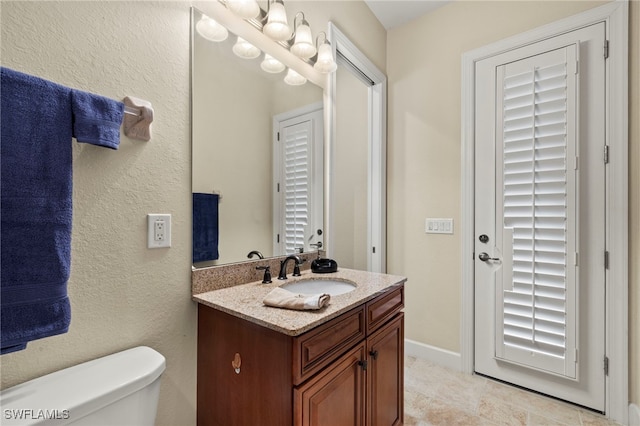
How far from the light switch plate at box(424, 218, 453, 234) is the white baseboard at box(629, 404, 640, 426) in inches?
52.1

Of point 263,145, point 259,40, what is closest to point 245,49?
point 259,40

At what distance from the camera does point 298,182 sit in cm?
169

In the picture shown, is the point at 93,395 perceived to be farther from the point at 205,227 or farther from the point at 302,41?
the point at 302,41

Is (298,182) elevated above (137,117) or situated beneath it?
situated beneath

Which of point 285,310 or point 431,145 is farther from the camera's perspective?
point 431,145

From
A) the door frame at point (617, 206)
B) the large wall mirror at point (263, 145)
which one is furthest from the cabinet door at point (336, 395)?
the door frame at point (617, 206)

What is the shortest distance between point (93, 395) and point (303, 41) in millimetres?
1658

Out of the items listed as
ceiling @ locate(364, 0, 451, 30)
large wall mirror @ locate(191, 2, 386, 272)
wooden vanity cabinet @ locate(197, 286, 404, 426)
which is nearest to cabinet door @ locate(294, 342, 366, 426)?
wooden vanity cabinet @ locate(197, 286, 404, 426)

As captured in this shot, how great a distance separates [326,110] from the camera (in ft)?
6.21

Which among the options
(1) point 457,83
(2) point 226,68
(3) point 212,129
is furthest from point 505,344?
(2) point 226,68

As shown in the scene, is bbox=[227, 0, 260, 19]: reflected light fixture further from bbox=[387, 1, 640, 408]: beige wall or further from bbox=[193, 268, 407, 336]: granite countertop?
bbox=[387, 1, 640, 408]: beige wall

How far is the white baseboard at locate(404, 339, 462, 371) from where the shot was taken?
2.21 m

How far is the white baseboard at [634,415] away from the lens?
5.13 ft

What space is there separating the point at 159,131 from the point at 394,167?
6.32 feet
